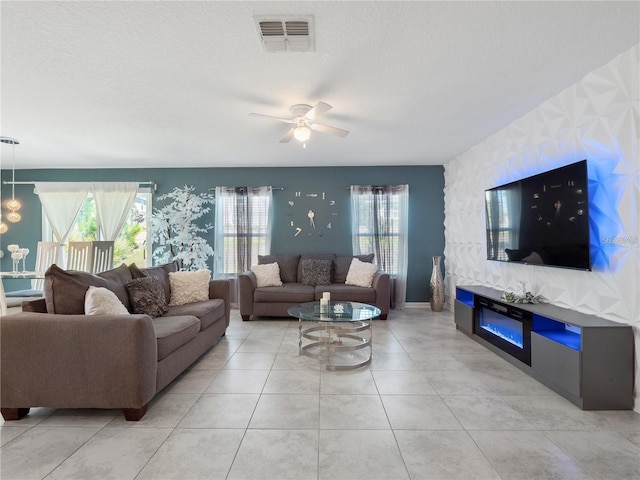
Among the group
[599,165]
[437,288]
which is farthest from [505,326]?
[437,288]

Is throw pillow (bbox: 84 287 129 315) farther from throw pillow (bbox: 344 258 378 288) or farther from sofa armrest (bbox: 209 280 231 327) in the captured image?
throw pillow (bbox: 344 258 378 288)

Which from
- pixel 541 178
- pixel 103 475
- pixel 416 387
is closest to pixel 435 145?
pixel 541 178

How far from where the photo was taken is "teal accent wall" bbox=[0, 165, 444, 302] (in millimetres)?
5828

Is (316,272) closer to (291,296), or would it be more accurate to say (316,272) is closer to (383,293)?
(291,296)

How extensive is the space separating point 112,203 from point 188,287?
327 cm

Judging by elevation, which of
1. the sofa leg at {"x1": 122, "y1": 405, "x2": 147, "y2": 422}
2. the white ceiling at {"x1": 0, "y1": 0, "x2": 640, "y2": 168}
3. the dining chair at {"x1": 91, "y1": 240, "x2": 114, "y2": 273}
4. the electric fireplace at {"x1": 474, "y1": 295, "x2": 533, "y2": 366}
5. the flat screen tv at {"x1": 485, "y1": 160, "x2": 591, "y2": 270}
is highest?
the white ceiling at {"x1": 0, "y1": 0, "x2": 640, "y2": 168}

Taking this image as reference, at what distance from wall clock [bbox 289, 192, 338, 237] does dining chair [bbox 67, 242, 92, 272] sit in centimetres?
311

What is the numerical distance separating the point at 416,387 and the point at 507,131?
10.2ft

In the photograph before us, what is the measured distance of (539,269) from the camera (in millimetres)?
3232

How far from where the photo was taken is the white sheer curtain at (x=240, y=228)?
5820 millimetres

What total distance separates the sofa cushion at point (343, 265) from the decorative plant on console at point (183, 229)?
222 centimetres

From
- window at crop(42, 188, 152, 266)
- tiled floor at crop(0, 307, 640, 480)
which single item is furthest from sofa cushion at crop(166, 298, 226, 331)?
window at crop(42, 188, 152, 266)

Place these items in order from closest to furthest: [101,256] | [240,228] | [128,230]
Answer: [101,256] < [240,228] < [128,230]

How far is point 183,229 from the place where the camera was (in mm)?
5551
